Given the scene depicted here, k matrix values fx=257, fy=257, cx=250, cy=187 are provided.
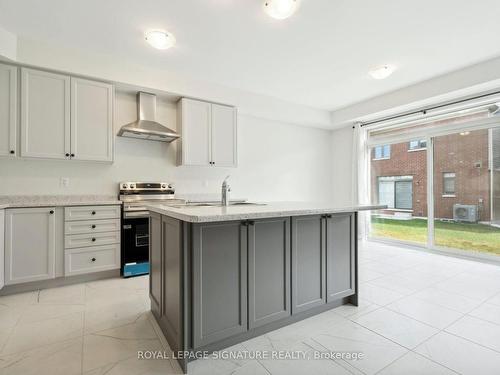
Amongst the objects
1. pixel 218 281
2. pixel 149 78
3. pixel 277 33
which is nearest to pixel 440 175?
pixel 277 33

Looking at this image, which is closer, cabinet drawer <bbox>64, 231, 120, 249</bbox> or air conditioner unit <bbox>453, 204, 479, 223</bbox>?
cabinet drawer <bbox>64, 231, 120, 249</bbox>

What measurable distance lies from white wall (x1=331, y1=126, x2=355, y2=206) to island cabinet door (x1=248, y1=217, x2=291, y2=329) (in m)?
3.93

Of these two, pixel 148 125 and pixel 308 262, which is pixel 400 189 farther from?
pixel 148 125

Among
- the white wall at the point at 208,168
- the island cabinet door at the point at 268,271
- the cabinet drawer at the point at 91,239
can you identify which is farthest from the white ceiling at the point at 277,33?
the cabinet drawer at the point at 91,239

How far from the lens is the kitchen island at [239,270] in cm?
149

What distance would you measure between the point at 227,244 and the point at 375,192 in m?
A: 4.52

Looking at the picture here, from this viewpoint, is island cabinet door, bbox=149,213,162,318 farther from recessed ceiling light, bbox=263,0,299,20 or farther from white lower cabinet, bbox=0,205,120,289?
recessed ceiling light, bbox=263,0,299,20

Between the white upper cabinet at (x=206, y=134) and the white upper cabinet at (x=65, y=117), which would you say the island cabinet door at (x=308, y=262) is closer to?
the white upper cabinet at (x=206, y=134)

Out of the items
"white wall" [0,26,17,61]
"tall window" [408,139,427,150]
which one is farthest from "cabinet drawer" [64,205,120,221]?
"tall window" [408,139,427,150]

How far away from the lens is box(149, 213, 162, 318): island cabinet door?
6.21ft

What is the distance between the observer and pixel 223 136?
158 inches

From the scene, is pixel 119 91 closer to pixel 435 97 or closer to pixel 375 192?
pixel 435 97

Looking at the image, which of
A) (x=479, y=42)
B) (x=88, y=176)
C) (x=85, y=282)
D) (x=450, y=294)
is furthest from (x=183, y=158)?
(x=479, y=42)

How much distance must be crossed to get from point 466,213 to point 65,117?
5690 millimetres
